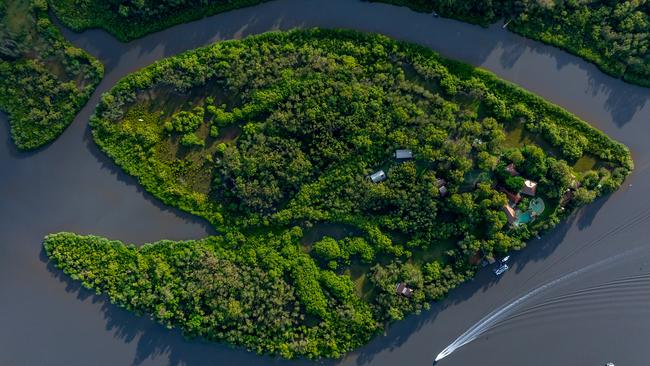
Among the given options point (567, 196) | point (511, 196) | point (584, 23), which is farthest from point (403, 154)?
point (584, 23)

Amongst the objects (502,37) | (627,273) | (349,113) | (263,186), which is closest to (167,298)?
(263,186)

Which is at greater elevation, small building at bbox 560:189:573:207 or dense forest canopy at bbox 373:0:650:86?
dense forest canopy at bbox 373:0:650:86

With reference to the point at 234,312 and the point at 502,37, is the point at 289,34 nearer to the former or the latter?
the point at 502,37

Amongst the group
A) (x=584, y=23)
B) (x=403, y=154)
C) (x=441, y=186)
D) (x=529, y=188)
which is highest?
(x=584, y=23)

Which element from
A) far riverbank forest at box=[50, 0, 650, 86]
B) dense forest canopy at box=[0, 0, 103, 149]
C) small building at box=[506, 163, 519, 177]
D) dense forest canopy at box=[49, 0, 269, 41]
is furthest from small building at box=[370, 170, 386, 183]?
dense forest canopy at box=[0, 0, 103, 149]

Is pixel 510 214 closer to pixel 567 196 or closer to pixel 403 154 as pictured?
pixel 567 196

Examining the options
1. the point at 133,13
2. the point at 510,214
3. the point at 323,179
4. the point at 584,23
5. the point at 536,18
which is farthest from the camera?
the point at 536,18

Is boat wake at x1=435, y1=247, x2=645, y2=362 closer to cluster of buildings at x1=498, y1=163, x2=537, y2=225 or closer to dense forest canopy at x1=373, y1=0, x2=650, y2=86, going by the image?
cluster of buildings at x1=498, y1=163, x2=537, y2=225
